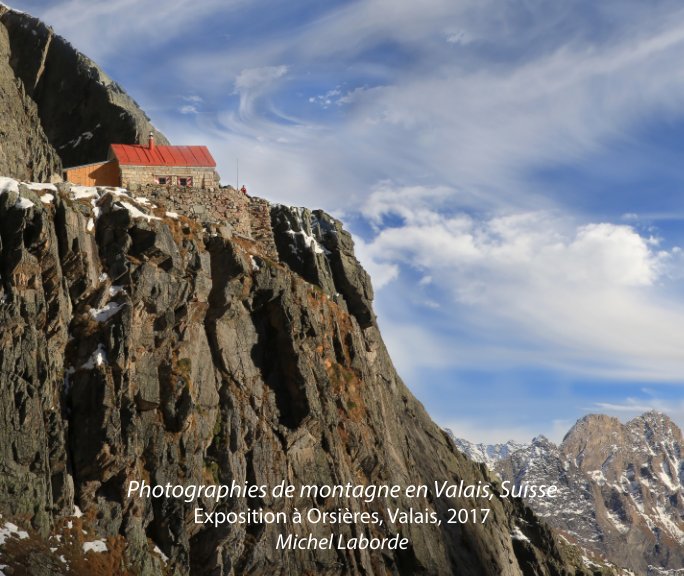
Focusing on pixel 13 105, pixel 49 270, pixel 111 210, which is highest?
pixel 13 105

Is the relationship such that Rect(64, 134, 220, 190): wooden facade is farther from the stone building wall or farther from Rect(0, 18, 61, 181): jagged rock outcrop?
Rect(0, 18, 61, 181): jagged rock outcrop

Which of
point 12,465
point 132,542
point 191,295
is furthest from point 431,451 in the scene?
point 12,465

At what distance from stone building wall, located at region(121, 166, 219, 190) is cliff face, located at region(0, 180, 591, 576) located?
1.87 metres

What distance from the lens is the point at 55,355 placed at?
65.6 meters

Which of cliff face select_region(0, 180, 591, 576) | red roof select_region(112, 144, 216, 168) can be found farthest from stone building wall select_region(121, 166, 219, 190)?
cliff face select_region(0, 180, 591, 576)

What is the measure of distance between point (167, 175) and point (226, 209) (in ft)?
18.8

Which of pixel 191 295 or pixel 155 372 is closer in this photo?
pixel 155 372

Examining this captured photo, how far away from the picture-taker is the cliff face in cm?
6278

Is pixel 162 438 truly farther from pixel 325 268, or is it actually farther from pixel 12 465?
pixel 325 268

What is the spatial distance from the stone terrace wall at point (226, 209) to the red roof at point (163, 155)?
3435 mm

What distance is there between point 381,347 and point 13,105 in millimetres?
40985

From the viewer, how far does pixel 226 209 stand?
89312 millimetres

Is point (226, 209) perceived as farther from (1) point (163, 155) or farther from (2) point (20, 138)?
(2) point (20, 138)

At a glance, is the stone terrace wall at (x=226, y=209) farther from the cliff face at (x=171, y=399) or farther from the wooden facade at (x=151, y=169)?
the wooden facade at (x=151, y=169)
